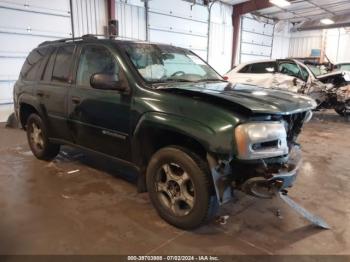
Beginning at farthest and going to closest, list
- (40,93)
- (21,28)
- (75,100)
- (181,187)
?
(21,28), (40,93), (75,100), (181,187)

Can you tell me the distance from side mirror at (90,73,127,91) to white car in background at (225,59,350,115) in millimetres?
5902

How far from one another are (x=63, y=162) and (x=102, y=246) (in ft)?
7.55

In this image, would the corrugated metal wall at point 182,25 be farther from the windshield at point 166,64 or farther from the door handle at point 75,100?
the door handle at point 75,100

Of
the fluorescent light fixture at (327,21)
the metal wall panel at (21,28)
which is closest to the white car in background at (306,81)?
the metal wall panel at (21,28)

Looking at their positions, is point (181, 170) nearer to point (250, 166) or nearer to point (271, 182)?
point (250, 166)

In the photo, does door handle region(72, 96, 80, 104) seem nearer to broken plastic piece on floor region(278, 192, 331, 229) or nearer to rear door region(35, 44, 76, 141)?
rear door region(35, 44, 76, 141)

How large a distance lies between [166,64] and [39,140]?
2.37 m

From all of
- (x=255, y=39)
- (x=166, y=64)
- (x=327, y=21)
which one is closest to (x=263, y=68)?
(x=255, y=39)

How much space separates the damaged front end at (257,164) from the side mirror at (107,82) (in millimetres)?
1105

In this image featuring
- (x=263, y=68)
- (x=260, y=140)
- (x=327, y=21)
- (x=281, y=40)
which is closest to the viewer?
(x=260, y=140)

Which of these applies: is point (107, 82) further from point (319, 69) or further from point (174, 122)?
A: point (319, 69)

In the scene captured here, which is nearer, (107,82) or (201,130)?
(201,130)

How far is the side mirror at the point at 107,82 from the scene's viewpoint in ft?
8.74

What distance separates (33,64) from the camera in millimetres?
4188
